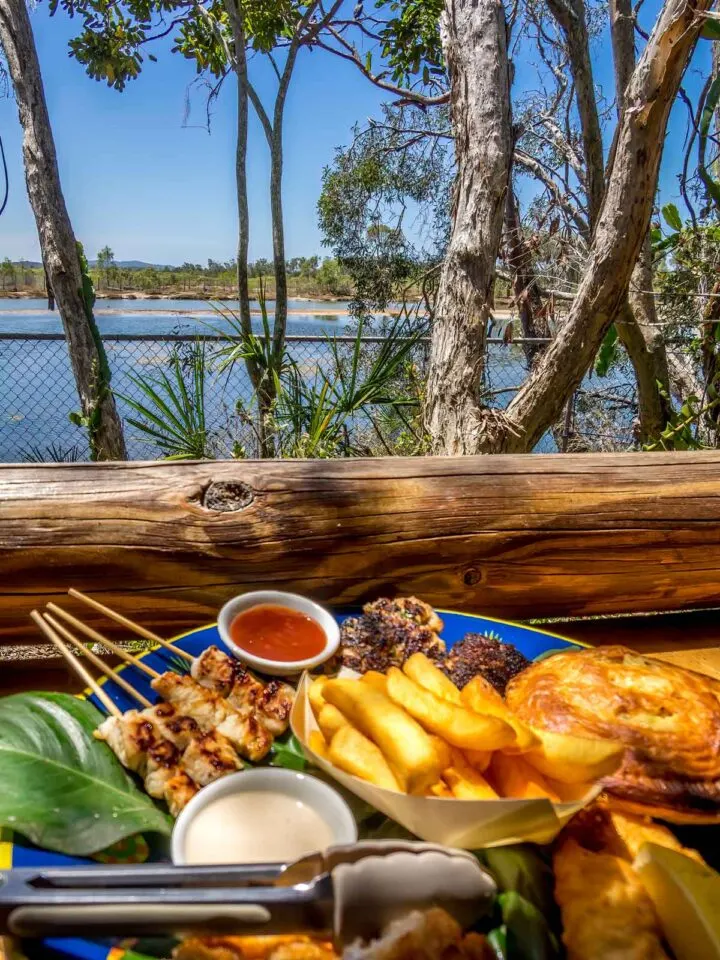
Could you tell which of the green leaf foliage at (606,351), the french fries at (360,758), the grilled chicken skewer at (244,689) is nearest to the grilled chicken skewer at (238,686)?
the grilled chicken skewer at (244,689)

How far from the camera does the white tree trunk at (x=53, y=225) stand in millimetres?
5824

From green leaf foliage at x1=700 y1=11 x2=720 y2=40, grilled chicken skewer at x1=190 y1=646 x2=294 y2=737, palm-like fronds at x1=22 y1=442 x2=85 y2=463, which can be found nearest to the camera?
grilled chicken skewer at x1=190 y1=646 x2=294 y2=737

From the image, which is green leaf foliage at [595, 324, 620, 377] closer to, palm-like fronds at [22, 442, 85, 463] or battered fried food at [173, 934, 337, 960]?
palm-like fronds at [22, 442, 85, 463]

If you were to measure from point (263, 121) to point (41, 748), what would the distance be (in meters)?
7.99

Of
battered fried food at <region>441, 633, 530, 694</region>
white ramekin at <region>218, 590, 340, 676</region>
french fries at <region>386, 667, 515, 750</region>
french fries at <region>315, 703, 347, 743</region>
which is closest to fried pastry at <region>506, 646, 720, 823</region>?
battered fried food at <region>441, 633, 530, 694</region>

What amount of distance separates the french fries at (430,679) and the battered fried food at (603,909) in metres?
0.26

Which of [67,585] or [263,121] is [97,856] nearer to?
[67,585]

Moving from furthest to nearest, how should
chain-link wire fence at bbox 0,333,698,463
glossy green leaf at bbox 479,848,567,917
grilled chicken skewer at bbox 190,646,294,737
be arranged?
chain-link wire fence at bbox 0,333,698,463
grilled chicken skewer at bbox 190,646,294,737
glossy green leaf at bbox 479,848,567,917

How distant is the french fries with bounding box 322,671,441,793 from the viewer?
812 millimetres

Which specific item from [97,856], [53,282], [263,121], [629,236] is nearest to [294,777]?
[97,856]

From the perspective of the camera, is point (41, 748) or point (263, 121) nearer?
point (41, 748)

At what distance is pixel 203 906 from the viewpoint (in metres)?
0.46

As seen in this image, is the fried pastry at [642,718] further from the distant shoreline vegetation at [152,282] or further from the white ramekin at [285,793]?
the distant shoreline vegetation at [152,282]

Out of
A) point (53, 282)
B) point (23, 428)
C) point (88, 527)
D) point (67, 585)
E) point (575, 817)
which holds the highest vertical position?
point (53, 282)
